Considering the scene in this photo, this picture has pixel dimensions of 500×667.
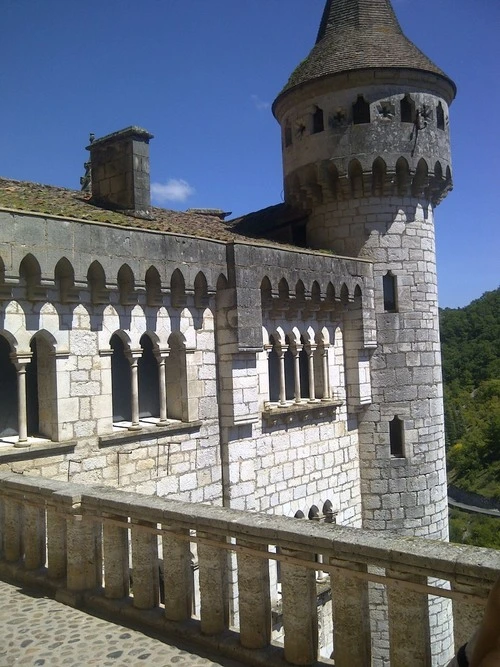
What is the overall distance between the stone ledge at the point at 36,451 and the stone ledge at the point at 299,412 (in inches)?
169

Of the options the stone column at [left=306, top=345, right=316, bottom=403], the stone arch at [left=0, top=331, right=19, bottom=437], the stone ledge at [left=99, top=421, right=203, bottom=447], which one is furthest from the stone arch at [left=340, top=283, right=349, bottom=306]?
the stone arch at [left=0, top=331, right=19, bottom=437]

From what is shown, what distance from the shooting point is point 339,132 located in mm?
15141

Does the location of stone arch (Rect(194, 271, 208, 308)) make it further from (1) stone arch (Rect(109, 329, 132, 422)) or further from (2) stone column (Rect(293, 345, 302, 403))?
(2) stone column (Rect(293, 345, 302, 403))

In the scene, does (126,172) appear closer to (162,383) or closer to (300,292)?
(300,292)

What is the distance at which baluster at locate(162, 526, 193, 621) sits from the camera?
16.1ft

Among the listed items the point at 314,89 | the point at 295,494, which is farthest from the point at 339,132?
the point at 295,494

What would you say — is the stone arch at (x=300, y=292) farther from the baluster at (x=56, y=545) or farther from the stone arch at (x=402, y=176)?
the baluster at (x=56, y=545)

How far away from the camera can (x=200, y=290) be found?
11086 millimetres

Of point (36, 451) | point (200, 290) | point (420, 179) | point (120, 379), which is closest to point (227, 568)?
point (36, 451)

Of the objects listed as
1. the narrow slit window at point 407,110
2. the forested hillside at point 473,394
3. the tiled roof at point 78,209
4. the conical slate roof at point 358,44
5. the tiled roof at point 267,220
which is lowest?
the forested hillside at point 473,394

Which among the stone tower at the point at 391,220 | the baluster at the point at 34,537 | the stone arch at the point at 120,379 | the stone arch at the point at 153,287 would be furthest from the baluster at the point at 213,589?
the stone tower at the point at 391,220

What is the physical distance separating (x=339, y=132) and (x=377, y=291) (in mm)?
3840

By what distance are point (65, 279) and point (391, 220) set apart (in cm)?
873

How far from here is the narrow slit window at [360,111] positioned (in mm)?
15039
